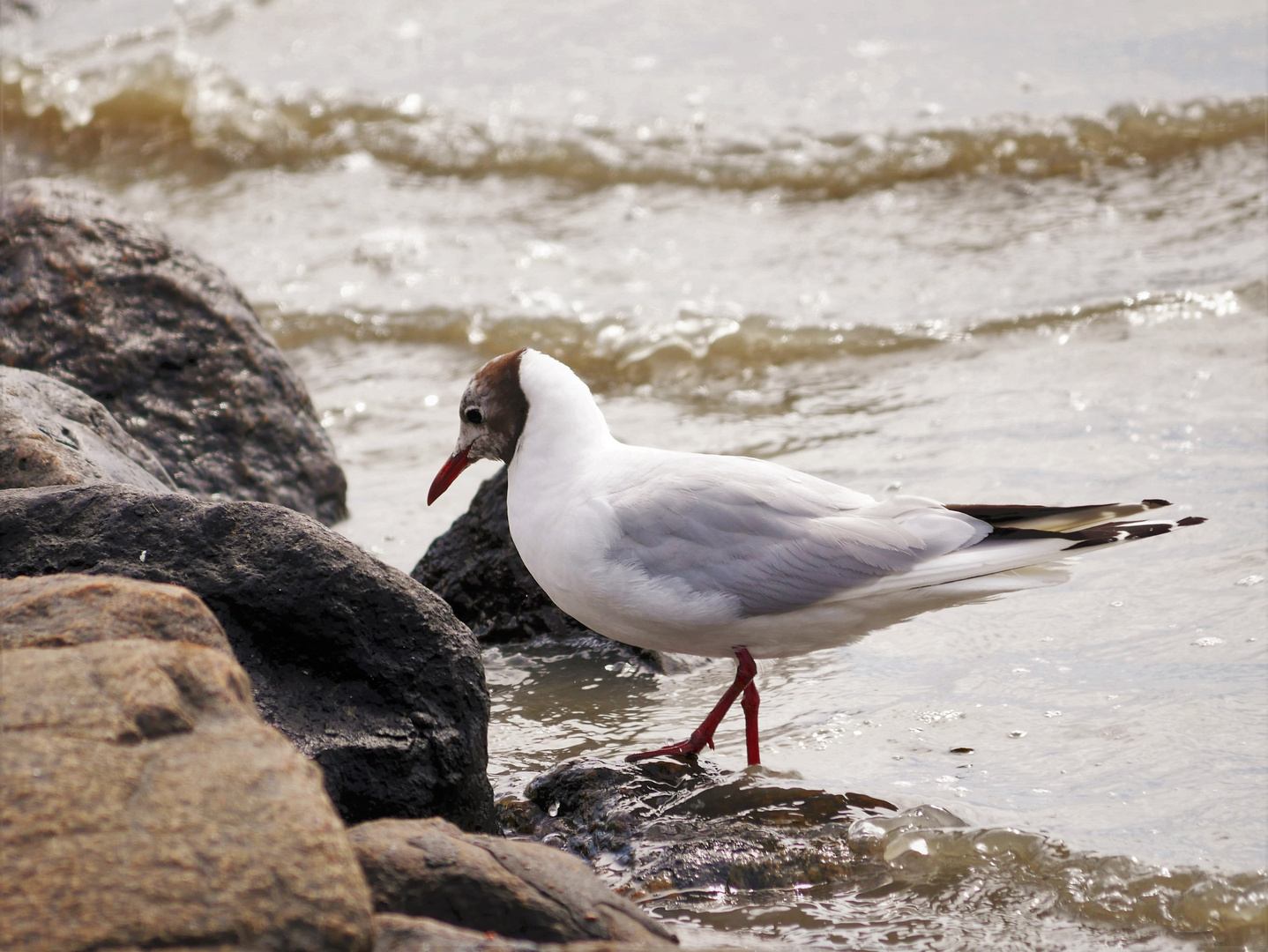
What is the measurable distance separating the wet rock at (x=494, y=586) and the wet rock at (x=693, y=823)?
3.63ft

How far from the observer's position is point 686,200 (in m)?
10.8

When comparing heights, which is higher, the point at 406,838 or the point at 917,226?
the point at 917,226

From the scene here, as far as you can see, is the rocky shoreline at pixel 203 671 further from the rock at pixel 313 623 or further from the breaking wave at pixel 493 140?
the breaking wave at pixel 493 140

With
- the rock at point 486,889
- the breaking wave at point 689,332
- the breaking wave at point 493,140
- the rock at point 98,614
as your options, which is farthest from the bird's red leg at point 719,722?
the breaking wave at point 493,140

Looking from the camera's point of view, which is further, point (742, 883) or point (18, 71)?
point (18, 71)

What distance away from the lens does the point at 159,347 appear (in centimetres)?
577

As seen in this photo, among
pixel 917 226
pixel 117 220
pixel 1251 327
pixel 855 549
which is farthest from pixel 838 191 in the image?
pixel 855 549

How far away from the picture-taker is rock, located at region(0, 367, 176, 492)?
3.88m

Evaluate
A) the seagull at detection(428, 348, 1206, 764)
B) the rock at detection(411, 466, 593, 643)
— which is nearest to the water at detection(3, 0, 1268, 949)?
the rock at detection(411, 466, 593, 643)

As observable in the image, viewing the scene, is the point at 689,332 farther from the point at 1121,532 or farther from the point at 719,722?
the point at 1121,532

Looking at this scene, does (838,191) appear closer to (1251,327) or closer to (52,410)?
(1251,327)

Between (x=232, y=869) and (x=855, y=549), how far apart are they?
229 cm

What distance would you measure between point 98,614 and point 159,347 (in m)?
3.46

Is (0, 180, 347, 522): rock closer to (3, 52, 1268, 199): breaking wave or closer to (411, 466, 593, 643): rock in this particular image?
(411, 466, 593, 643): rock
